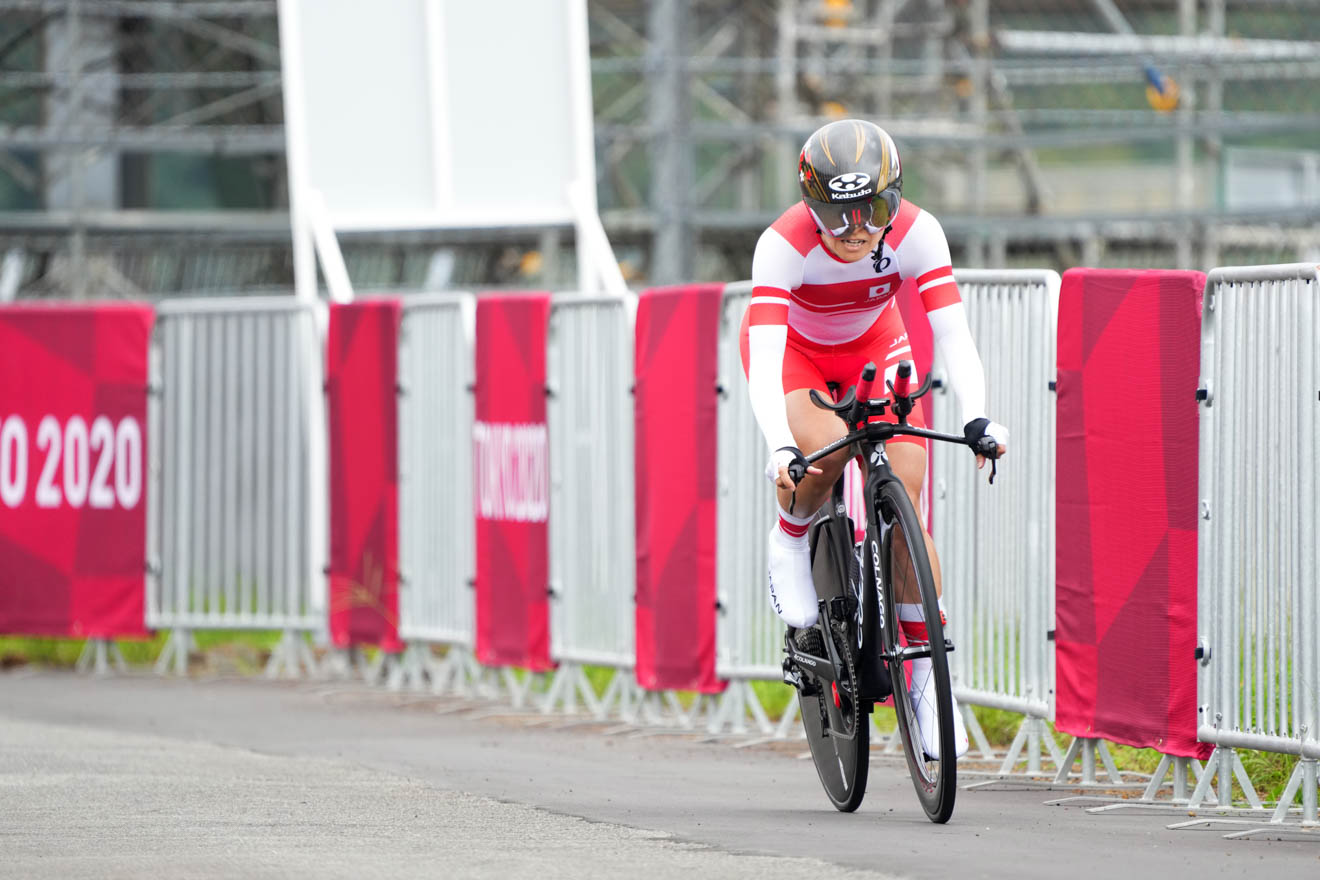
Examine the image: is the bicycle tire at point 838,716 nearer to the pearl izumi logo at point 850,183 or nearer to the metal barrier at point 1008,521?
the pearl izumi logo at point 850,183

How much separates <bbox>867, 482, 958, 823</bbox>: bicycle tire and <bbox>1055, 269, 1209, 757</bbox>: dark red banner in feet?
3.89

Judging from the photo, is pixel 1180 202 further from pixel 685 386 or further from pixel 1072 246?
pixel 685 386

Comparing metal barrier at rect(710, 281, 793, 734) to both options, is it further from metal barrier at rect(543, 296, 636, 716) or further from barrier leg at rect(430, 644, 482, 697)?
barrier leg at rect(430, 644, 482, 697)

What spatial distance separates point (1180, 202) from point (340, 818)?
20.6m

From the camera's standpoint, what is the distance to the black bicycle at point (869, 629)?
22.8ft

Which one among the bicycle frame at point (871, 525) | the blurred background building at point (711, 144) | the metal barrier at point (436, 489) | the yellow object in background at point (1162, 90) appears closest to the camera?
the bicycle frame at point (871, 525)

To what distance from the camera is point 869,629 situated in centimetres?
739

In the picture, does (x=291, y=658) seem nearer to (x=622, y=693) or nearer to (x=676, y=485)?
(x=622, y=693)

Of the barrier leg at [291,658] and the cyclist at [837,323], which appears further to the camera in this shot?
the barrier leg at [291,658]

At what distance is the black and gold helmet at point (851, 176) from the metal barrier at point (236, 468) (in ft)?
23.4

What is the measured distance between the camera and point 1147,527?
809 centimetres

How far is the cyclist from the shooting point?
718cm

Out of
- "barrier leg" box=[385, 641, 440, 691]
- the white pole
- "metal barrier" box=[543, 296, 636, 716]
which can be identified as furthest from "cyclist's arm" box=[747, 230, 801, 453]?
the white pole

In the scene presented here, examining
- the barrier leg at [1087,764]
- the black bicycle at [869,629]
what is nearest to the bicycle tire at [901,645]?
the black bicycle at [869,629]
